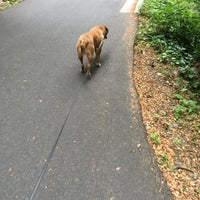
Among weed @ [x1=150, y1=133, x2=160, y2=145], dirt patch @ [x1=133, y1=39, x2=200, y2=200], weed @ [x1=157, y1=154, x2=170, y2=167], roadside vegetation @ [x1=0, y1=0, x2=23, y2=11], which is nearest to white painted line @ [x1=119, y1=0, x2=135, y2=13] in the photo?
dirt patch @ [x1=133, y1=39, x2=200, y2=200]

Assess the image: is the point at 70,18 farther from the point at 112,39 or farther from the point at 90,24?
the point at 112,39

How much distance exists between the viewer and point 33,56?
5.69 meters

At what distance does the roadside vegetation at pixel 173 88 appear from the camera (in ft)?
9.63

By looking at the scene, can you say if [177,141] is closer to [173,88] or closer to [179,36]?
[173,88]

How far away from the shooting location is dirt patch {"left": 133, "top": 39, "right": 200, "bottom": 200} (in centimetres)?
275

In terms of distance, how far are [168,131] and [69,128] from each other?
5.21ft

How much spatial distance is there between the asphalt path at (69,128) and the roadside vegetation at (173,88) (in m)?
0.22

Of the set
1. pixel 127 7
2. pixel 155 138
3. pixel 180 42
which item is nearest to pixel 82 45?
pixel 155 138

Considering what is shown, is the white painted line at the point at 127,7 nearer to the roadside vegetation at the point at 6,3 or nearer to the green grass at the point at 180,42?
the green grass at the point at 180,42

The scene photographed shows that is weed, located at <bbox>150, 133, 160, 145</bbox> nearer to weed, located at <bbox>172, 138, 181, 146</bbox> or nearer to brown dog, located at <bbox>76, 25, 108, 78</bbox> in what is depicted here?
A: weed, located at <bbox>172, 138, 181, 146</bbox>

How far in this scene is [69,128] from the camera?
11.7 ft

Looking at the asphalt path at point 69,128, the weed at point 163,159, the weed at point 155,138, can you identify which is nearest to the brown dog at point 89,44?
the asphalt path at point 69,128

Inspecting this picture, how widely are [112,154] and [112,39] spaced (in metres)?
4.35

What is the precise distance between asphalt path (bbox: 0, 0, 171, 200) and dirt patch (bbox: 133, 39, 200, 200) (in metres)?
0.15
